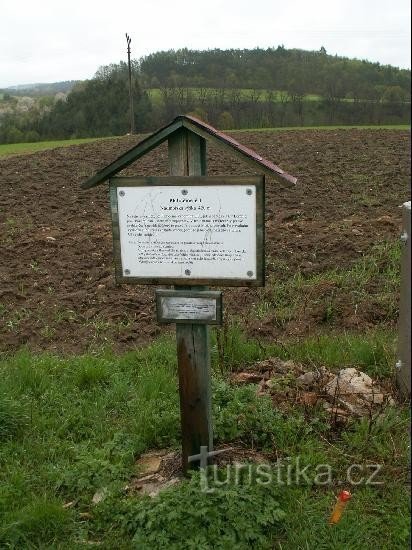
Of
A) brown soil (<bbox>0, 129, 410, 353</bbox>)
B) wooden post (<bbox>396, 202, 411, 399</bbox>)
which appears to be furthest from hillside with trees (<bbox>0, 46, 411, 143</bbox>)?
wooden post (<bbox>396, 202, 411, 399</bbox>)

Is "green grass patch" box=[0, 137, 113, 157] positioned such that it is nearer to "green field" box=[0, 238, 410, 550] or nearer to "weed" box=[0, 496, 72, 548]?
"green field" box=[0, 238, 410, 550]

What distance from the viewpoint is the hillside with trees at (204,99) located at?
48219 mm

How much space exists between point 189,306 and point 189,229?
1.43ft

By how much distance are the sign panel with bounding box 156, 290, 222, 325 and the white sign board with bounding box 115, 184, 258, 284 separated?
0.10 meters

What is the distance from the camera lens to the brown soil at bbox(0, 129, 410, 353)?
246 inches

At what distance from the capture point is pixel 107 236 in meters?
9.62

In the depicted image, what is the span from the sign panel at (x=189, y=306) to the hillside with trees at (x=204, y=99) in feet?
147

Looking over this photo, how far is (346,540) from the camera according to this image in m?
2.86

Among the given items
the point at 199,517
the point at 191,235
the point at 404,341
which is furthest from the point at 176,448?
the point at 404,341

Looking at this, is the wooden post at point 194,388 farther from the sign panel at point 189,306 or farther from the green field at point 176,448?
the green field at point 176,448

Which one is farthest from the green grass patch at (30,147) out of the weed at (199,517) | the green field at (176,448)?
A: the weed at (199,517)

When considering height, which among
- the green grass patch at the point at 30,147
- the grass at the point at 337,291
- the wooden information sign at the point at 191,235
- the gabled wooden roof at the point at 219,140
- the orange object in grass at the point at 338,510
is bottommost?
the orange object in grass at the point at 338,510

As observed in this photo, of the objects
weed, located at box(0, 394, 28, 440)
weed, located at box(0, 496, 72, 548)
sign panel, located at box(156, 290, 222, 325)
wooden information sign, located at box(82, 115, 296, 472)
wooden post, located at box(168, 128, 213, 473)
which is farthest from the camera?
weed, located at box(0, 394, 28, 440)

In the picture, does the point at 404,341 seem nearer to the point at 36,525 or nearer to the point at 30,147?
the point at 36,525
